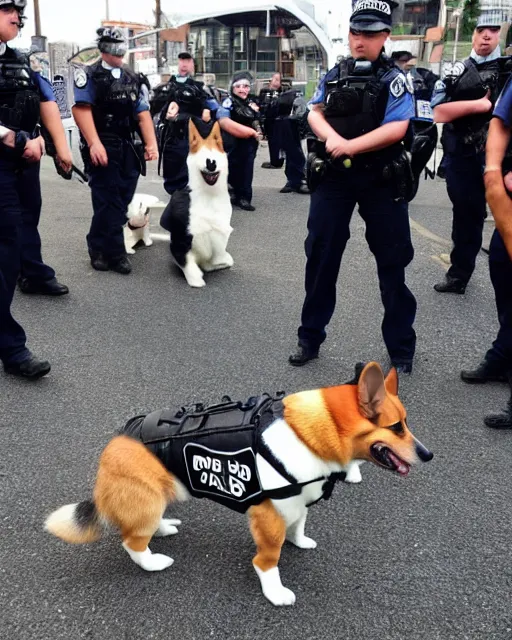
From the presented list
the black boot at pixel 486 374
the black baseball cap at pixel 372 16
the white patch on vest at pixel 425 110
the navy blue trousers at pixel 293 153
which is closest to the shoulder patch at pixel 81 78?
the black baseball cap at pixel 372 16

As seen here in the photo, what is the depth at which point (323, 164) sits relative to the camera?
3662 millimetres

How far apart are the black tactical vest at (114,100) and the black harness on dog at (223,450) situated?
3.97 metres

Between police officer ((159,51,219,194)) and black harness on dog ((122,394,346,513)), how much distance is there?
6247mm

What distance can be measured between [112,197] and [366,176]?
2894 millimetres

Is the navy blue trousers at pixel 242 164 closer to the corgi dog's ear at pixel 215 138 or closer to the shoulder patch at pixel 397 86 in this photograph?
the corgi dog's ear at pixel 215 138

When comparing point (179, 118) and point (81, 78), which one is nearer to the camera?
point (81, 78)

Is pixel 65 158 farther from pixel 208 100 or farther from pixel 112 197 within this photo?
pixel 208 100

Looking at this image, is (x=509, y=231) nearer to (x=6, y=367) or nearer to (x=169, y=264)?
(x=6, y=367)

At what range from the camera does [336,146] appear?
3494mm

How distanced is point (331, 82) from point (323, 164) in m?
0.47

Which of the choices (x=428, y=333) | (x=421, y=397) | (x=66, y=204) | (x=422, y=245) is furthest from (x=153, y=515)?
(x=66, y=204)

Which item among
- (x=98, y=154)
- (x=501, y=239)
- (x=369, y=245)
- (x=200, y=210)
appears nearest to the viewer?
(x=501, y=239)

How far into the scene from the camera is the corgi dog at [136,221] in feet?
20.9

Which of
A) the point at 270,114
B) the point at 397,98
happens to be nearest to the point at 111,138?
the point at 397,98
